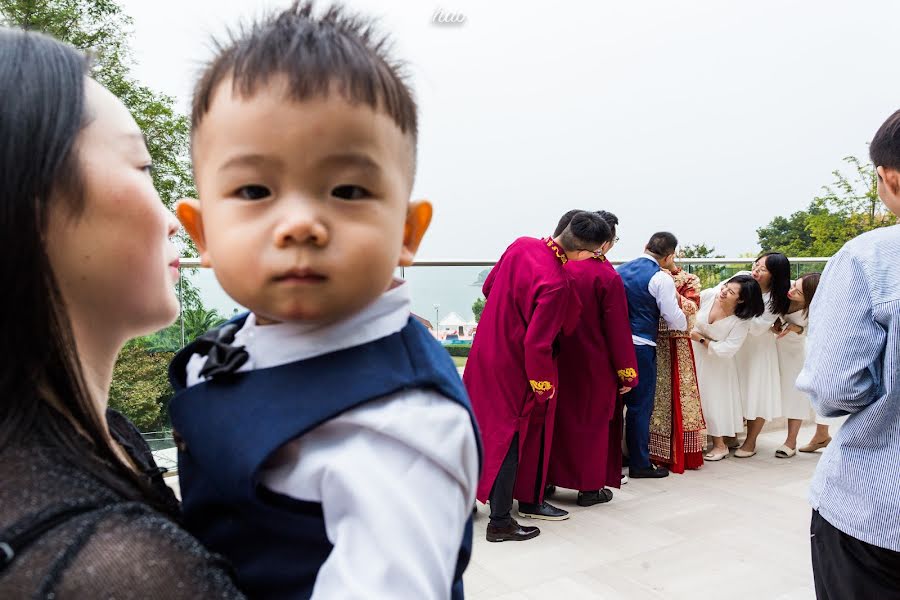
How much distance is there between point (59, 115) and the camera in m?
0.67

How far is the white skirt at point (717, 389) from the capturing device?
5547 mm

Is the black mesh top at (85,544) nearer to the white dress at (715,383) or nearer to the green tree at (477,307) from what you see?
the green tree at (477,307)

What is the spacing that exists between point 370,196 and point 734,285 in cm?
509

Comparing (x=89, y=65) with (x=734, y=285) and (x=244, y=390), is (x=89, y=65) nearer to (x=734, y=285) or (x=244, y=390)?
(x=244, y=390)

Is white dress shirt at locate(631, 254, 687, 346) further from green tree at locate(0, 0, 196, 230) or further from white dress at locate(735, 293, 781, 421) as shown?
green tree at locate(0, 0, 196, 230)

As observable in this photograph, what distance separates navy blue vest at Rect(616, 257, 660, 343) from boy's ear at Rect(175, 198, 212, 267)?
4.38 m

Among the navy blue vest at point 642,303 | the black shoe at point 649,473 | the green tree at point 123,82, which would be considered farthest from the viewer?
the green tree at point 123,82

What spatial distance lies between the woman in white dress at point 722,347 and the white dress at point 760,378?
0.26ft

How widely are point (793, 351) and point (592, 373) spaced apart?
8.01 ft

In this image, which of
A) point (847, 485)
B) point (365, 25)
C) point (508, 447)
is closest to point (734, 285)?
point (508, 447)

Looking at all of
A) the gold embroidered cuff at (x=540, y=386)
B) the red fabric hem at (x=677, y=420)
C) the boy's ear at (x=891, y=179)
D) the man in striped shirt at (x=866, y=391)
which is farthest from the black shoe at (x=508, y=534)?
the boy's ear at (x=891, y=179)

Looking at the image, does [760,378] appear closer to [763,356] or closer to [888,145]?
[763,356]

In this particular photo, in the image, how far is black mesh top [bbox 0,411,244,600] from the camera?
1.85ft

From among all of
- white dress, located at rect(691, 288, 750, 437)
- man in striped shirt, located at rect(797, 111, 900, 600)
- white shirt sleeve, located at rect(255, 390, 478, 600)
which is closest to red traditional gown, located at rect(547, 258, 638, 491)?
white dress, located at rect(691, 288, 750, 437)
